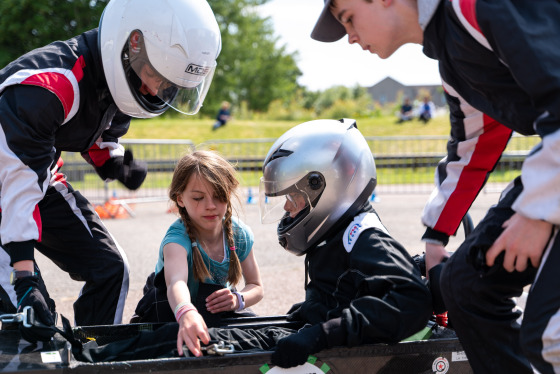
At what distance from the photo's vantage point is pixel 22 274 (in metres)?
2.69

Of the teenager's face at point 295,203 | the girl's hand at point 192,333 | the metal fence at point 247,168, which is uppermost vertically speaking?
the teenager's face at point 295,203

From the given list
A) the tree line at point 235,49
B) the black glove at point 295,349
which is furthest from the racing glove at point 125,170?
the tree line at point 235,49

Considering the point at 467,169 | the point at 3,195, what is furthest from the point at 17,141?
the point at 467,169

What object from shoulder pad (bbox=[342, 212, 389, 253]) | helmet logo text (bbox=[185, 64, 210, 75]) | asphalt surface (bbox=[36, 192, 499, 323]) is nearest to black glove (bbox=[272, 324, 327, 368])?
shoulder pad (bbox=[342, 212, 389, 253])

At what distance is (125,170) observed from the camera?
3830 mm

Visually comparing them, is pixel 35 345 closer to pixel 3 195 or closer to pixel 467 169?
pixel 3 195

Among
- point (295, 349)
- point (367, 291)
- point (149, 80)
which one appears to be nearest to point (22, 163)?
point (149, 80)

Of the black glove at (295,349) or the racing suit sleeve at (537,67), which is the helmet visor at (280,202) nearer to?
the black glove at (295,349)

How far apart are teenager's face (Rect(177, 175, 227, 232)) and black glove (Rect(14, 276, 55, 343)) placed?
0.82 metres

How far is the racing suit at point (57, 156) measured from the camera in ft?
8.92

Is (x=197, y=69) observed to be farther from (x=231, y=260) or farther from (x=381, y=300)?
(x=381, y=300)

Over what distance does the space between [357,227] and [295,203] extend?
34 centimetres

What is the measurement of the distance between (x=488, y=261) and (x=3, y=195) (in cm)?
189

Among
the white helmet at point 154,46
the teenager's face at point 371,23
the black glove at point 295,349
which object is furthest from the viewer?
the white helmet at point 154,46
